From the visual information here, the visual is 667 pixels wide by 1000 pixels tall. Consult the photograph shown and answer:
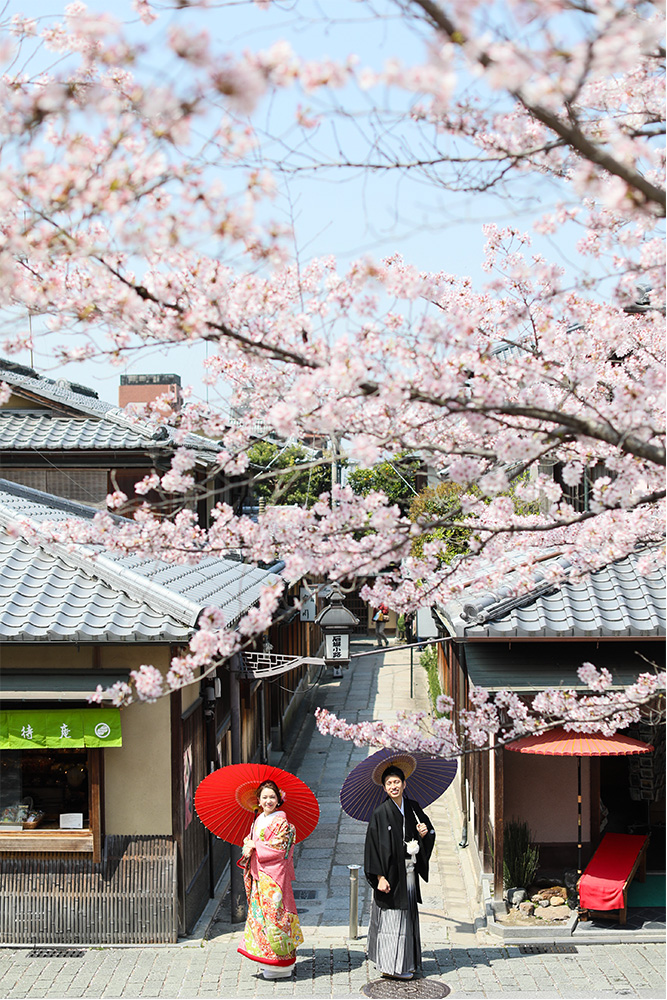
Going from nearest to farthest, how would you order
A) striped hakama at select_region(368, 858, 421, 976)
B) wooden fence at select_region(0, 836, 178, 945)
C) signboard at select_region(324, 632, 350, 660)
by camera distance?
1. striped hakama at select_region(368, 858, 421, 976)
2. wooden fence at select_region(0, 836, 178, 945)
3. signboard at select_region(324, 632, 350, 660)

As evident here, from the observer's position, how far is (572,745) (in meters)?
10.5

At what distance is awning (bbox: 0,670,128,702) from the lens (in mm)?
10273

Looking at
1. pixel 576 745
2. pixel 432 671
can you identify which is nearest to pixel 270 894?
pixel 576 745

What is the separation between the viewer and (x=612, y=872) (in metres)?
10.9

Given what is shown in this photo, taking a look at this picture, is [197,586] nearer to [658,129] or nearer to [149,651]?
[149,651]

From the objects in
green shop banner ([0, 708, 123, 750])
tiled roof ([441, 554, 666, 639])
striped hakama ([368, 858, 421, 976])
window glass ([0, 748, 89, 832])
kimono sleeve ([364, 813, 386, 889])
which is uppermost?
tiled roof ([441, 554, 666, 639])

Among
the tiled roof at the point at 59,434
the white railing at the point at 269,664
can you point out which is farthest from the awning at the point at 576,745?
the tiled roof at the point at 59,434

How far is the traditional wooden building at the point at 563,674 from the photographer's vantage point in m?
10.9

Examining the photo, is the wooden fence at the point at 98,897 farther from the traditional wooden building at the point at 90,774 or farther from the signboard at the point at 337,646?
the signboard at the point at 337,646

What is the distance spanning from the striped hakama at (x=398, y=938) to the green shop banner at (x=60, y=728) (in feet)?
11.0

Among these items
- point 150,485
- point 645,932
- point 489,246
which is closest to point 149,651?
point 150,485

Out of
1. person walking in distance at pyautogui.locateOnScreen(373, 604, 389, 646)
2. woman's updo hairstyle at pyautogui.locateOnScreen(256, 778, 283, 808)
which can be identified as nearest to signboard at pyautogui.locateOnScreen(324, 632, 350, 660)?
person walking in distance at pyautogui.locateOnScreen(373, 604, 389, 646)

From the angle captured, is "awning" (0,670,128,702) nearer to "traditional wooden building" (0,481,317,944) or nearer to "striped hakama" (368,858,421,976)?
"traditional wooden building" (0,481,317,944)

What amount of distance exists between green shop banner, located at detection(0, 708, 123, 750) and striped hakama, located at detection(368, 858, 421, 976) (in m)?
3.36
